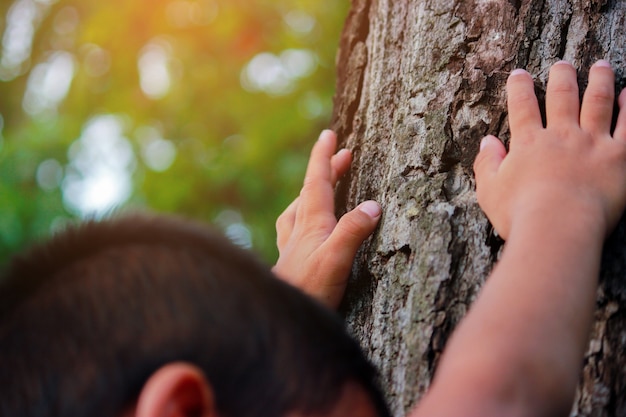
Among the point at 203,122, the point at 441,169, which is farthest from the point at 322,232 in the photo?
the point at 203,122

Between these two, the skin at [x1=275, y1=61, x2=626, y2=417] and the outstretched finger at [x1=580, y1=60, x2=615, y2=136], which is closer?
the skin at [x1=275, y1=61, x2=626, y2=417]

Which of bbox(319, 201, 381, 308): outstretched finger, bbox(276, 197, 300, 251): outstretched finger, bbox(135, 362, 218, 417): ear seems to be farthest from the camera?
bbox(276, 197, 300, 251): outstretched finger

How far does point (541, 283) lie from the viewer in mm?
1076

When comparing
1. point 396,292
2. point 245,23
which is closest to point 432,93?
point 396,292

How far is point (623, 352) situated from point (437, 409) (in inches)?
17.1

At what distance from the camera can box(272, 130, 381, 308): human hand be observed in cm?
154

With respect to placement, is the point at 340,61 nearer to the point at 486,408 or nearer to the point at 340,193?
the point at 340,193

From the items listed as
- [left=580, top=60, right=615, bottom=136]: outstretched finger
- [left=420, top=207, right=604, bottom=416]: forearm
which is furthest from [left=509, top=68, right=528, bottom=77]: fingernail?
[left=420, top=207, right=604, bottom=416]: forearm

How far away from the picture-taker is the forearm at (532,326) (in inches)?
38.6

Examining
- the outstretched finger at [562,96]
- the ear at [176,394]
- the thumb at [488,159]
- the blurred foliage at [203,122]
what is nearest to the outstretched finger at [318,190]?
the thumb at [488,159]

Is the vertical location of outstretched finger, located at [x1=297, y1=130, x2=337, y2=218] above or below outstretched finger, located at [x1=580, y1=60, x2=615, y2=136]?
below

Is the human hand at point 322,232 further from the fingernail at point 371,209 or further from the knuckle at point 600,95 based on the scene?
the knuckle at point 600,95

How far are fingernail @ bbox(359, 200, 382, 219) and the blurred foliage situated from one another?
3.34 meters

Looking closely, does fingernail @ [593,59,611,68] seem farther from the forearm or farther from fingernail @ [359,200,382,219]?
fingernail @ [359,200,382,219]
